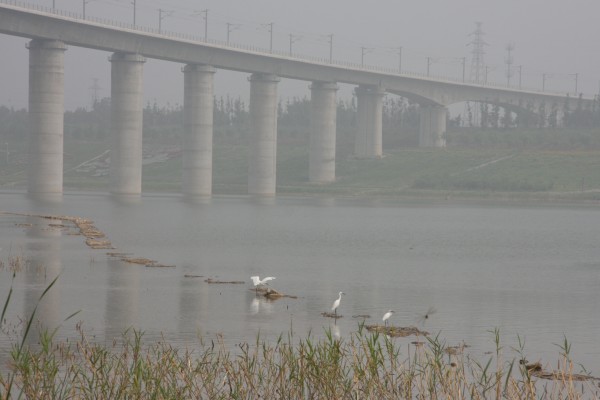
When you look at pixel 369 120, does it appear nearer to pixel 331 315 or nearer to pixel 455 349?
pixel 331 315

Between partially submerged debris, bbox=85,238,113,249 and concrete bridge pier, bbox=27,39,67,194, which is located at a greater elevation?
concrete bridge pier, bbox=27,39,67,194

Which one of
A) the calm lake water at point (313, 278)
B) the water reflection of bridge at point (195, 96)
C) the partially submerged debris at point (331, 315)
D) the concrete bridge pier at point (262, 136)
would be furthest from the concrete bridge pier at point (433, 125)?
the partially submerged debris at point (331, 315)

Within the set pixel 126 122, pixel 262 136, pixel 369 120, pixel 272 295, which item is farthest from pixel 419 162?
pixel 272 295

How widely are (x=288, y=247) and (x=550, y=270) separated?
12.7 meters

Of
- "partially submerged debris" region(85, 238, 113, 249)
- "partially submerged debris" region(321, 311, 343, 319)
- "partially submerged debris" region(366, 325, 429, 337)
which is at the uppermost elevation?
"partially submerged debris" region(85, 238, 113, 249)

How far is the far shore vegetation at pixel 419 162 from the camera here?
131 metres

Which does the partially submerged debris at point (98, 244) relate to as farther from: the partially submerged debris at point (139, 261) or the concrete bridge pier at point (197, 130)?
the concrete bridge pier at point (197, 130)

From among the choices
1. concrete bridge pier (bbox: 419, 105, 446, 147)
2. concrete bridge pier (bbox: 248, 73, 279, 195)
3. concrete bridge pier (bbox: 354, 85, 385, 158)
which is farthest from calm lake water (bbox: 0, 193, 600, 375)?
concrete bridge pier (bbox: 419, 105, 446, 147)

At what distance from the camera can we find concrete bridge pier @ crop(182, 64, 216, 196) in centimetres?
11688

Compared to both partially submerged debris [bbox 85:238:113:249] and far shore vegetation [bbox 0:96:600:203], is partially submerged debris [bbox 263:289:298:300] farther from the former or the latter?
far shore vegetation [bbox 0:96:600:203]

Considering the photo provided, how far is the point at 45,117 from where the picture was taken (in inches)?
3915

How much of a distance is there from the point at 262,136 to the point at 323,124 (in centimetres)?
1308

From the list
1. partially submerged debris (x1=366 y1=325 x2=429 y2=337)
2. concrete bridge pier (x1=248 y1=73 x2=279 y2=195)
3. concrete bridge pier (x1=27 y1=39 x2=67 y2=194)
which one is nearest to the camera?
partially submerged debris (x1=366 y1=325 x2=429 y2=337)

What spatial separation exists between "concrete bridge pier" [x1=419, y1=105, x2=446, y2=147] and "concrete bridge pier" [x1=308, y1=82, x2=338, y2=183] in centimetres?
2814
